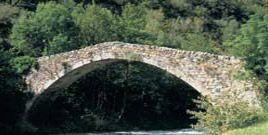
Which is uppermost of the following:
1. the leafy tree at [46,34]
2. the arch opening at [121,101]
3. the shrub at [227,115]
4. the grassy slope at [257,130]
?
the leafy tree at [46,34]

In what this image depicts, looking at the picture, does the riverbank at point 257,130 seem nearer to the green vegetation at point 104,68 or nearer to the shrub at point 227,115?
the green vegetation at point 104,68

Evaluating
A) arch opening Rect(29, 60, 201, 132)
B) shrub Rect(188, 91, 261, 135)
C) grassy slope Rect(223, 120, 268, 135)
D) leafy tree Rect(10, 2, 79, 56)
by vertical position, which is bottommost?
grassy slope Rect(223, 120, 268, 135)

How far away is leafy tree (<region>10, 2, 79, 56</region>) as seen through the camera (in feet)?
119

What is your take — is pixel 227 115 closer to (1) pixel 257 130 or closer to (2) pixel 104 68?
(1) pixel 257 130

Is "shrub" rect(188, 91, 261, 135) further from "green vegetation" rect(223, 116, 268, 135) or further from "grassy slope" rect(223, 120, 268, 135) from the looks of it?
"grassy slope" rect(223, 120, 268, 135)

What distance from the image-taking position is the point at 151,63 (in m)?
26.1

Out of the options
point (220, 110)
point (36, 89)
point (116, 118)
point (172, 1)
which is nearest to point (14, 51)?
point (36, 89)

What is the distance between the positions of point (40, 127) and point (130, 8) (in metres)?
22.0

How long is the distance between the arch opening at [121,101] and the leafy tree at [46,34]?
113 inches

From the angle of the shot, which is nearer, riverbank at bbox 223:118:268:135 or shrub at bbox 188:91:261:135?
riverbank at bbox 223:118:268:135

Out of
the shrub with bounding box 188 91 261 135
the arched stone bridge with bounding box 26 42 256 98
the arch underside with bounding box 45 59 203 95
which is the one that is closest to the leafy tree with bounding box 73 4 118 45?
the arched stone bridge with bounding box 26 42 256 98

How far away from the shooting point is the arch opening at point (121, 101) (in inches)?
1292

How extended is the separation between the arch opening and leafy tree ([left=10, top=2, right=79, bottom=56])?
2.86m

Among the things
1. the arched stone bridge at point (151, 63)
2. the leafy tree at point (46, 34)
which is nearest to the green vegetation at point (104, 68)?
the leafy tree at point (46, 34)
